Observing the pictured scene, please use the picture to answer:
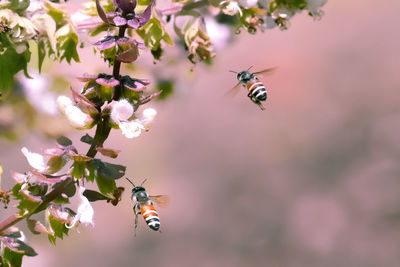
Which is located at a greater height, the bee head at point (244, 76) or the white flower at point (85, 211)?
the bee head at point (244, 76)

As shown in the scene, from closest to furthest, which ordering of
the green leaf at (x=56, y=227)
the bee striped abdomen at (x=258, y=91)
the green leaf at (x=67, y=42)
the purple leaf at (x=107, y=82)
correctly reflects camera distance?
the purple leaf at (x=107, y=82), the green leaf at (x=56, y=227), the green leaf at (x=67, y=42), the bee striped abdomen at (x=258, y=91)

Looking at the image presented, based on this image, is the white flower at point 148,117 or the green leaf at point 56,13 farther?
the green leaf at point 56,13

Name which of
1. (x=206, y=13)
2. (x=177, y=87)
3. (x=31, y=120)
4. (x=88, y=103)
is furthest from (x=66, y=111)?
(x=177, y=87)

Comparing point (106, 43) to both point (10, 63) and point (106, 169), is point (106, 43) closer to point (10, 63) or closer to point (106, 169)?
point (106, 169)

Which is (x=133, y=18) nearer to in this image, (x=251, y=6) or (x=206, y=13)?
(x=251, y=6)

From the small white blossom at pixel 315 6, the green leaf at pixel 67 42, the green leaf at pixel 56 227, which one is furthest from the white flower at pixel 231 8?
the green leaf at pixel 56 227

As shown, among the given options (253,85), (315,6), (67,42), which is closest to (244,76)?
(253,85)

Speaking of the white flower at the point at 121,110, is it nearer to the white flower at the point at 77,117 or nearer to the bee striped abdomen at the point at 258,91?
the white flower at the point at 77,117
